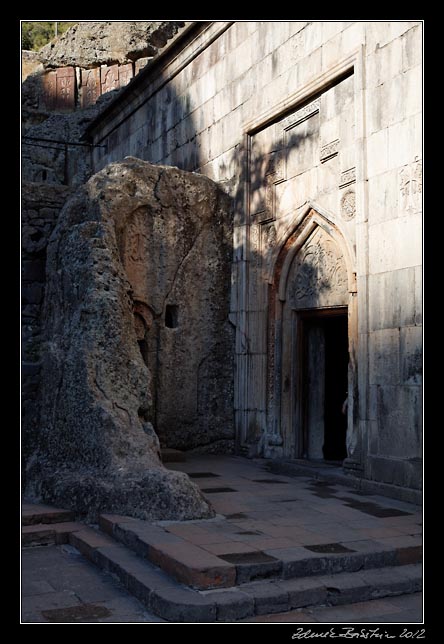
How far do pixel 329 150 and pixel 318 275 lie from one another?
1539 millimetres

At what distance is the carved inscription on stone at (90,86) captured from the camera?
23.6 m

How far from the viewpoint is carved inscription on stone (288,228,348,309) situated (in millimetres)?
8445

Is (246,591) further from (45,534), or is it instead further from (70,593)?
(45,534)

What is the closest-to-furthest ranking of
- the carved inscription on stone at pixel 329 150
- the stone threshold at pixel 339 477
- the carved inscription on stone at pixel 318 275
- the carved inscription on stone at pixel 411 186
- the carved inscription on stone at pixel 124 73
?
the stone threshold at pixel 339 477
the carved inscription on stone at pixel 411 186
the carved inscription on stone at pixel 329 150
the carved inscription on stone at pixel 318 275
the carved inscription on stone at pixel 124 73

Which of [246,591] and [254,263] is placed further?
[254,263]

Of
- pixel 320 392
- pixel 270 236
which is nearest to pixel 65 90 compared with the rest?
pixel 270 236

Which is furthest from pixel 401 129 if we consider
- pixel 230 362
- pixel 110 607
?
pixel 110 607

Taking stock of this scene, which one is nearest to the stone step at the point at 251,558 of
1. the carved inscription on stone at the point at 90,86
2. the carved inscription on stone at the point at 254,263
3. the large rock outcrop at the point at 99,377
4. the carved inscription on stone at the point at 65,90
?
the large rock outcrop at the point at 99,377

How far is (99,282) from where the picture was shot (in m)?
7.23

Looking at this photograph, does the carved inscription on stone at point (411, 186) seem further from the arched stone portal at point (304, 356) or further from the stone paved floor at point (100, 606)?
the stone paved floor at point (100, 606)

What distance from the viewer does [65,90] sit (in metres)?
23.8

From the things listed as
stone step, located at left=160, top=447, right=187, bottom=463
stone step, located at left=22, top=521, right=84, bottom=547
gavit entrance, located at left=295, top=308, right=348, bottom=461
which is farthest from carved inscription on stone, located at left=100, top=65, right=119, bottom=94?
stone step, located at left=22, top=521, right=84, bottom=547

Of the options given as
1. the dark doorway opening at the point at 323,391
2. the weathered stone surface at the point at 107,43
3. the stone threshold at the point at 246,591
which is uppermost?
the weathered stone surface at the point at 107,43

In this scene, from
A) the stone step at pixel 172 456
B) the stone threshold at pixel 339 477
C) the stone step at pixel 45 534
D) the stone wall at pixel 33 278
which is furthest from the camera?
the stone step at pixel 172 456
